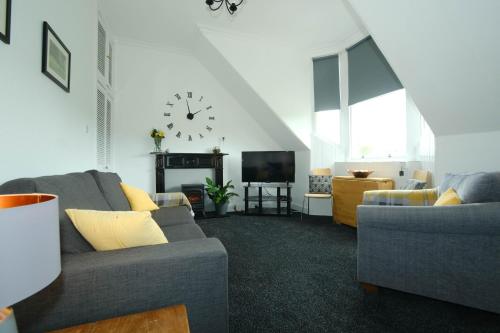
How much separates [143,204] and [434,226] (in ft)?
7.90

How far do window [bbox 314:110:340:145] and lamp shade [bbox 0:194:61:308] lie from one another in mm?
4392

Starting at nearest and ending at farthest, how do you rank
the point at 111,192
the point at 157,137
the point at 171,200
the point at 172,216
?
1. the point at 111,192
2. the point at 172,216
3. the point at 171,200
4. the point at 157,137

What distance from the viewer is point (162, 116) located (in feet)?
14.8

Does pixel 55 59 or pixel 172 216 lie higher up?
pixel 55 59

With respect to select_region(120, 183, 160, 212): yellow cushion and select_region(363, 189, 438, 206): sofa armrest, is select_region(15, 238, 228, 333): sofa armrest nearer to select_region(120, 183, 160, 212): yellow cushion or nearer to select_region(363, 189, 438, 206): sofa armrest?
select_region(120, 183, 160, 212): yellow cushion

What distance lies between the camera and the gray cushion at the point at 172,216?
87.4 inches

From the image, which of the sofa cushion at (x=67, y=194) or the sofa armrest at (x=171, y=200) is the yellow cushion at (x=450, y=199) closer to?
the sofa cushion at (x=67, y=194)

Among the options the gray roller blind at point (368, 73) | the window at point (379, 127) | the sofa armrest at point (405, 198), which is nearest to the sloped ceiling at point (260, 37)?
the gray roller blind at point (368, 73)

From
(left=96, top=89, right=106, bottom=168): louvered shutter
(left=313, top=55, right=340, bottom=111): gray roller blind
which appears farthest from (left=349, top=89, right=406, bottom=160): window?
(left=96, top=89, right=106, bottom=168): louvered shutter

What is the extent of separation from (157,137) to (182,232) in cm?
282

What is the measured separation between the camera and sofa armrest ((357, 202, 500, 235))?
4.47 ft

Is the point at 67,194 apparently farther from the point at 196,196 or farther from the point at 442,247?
the point at 196,196

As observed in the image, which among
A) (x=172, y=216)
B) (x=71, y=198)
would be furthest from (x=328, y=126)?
(x=71, y=198)

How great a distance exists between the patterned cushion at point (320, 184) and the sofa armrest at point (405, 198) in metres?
1.54
